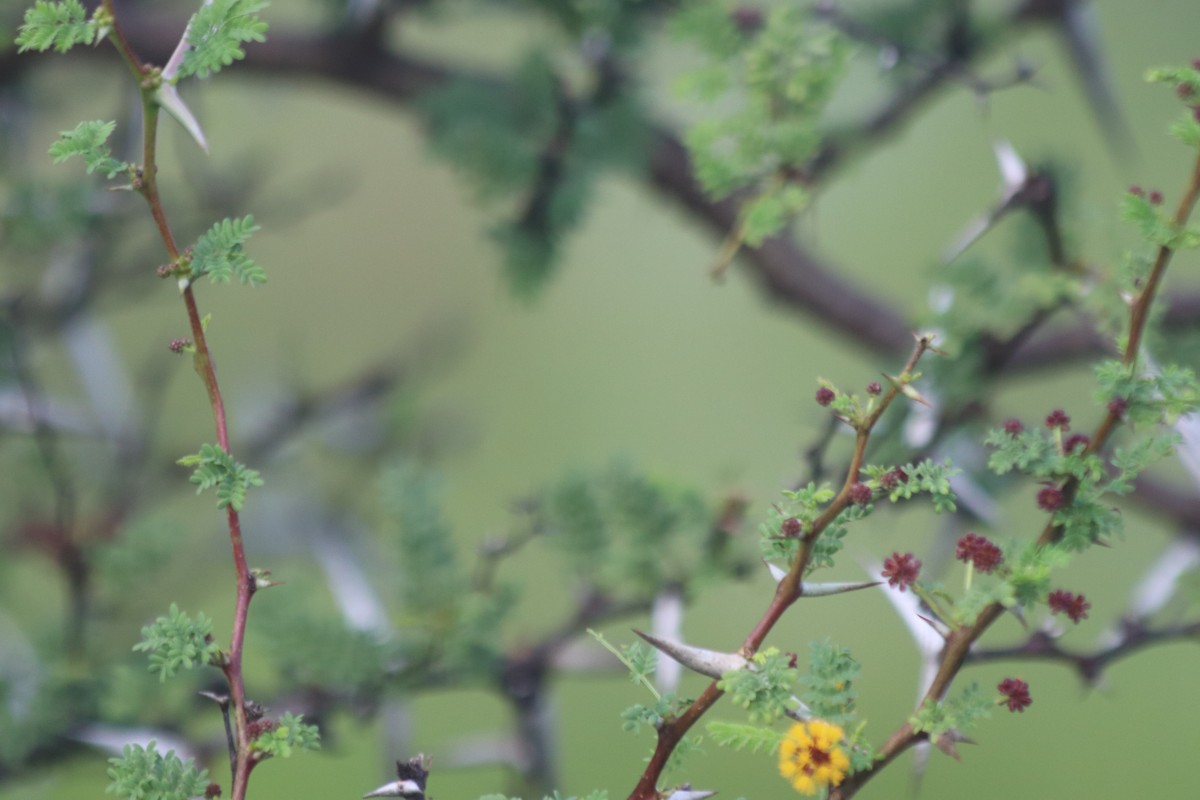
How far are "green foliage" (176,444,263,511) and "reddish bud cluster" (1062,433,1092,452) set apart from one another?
14 cm

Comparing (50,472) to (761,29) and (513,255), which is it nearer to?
(513,255)

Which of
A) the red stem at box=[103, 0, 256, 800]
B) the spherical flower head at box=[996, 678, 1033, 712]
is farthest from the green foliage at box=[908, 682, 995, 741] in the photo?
the red stem at box=[103, 0, 256, 800]

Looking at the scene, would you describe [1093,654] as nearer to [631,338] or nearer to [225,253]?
[225,253]

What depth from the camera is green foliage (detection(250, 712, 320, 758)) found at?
20cm

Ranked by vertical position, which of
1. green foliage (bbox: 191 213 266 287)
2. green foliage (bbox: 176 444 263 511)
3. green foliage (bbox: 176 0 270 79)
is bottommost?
green foliage (bbox: 176 444 263 511)

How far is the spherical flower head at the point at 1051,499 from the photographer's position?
0.20 meters

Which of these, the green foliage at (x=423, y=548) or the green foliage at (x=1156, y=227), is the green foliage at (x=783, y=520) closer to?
the green foliage at (x=1156, y=227)

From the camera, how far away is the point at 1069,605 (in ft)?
0.64

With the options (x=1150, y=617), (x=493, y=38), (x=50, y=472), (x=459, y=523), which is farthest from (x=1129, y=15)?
(x=50, y=472)

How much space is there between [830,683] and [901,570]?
0.08 ft

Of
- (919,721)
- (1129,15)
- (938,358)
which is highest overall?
(1129,15)

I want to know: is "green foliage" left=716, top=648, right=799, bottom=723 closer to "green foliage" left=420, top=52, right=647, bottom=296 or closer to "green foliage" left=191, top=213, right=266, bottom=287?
"green foliage" left=191, top=213, right=266, bottom=287

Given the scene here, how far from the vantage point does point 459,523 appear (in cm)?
97

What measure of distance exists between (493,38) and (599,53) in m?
0.66
